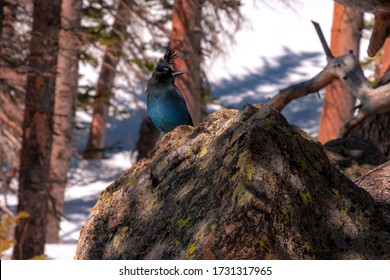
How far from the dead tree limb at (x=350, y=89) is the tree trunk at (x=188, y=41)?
522 cm

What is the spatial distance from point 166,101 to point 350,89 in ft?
12.2

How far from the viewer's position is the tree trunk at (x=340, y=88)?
1398cm

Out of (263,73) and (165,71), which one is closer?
(165,71)

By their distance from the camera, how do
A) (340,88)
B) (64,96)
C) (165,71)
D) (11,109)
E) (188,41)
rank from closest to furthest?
(165,71), (340,88), (188,41), (11,109), (64,96)

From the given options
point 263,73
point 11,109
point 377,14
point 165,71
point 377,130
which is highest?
point 263,73

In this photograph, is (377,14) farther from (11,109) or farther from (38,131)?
(11,109)

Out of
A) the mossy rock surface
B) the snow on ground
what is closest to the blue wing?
the mossy rock surface

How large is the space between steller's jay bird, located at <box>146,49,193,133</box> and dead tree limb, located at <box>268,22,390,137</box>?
275 cm

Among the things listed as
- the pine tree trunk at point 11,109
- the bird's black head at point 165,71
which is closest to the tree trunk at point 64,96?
the pine tree trunk at point 11,109

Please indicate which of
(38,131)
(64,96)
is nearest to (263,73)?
(64,96)

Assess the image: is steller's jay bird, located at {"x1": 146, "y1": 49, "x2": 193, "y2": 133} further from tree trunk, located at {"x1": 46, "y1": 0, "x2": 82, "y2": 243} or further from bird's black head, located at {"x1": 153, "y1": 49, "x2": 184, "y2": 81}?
tree trunk, located at {"x1": 46, "y1": 0, "x2": 82, "y2": 243}

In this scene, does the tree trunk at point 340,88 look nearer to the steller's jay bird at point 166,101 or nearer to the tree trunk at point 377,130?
the tree trunk at point 377,130

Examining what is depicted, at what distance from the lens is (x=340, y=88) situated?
555 inches
